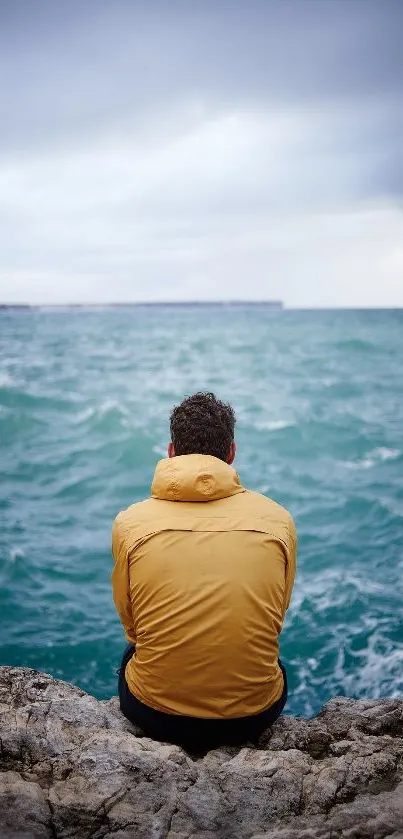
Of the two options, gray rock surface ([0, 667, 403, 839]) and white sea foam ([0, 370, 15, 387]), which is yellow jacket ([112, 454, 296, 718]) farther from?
white sea foam ([0, 370, 15, 387])

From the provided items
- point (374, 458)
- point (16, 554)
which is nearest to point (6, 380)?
point (374, 458)

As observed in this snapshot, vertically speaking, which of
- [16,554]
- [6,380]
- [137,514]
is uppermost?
[137,514]

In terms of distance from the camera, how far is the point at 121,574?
2.70 m

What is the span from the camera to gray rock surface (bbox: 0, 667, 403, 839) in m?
2.10

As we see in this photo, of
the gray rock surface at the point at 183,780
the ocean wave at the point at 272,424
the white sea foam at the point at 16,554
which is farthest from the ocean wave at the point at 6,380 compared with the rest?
the gray rock surface at the point at 183,780

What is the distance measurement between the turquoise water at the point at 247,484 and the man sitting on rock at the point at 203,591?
2730 mm

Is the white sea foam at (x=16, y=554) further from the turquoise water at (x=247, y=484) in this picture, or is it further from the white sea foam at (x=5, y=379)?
the white sea foam at (x=5, y=379)

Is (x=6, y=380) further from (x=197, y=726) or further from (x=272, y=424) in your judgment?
(x=197, y=726)

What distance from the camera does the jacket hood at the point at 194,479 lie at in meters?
2.52

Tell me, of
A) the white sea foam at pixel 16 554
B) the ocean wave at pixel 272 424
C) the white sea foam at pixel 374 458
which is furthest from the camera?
the ocean wave at pixel 272 424

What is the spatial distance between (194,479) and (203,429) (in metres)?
0.35

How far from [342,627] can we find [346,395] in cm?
1543

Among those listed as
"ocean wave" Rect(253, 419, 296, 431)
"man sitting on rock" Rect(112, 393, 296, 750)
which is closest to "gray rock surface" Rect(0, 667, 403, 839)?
"man sitting on rock" Rect(112, 393, 296, 750)

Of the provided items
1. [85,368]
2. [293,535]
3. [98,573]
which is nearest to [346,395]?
[85,368]
